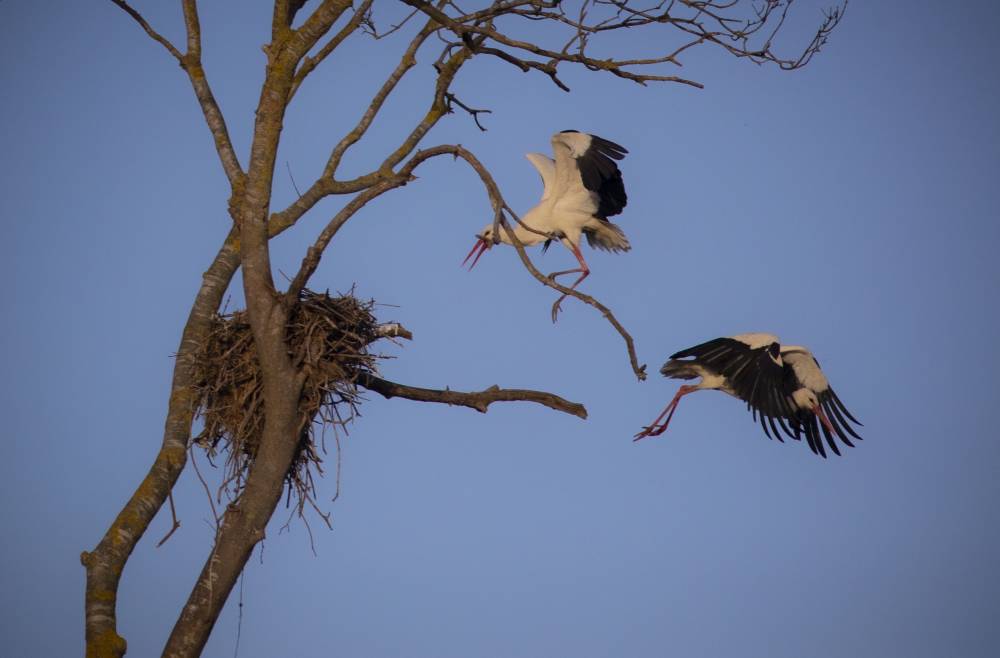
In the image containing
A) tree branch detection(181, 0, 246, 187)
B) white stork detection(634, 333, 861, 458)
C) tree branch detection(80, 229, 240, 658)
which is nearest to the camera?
tree branch detection(80, 229, 240, 658)

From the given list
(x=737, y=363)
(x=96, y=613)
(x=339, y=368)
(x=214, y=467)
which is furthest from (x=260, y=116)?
(x=737, y=363)

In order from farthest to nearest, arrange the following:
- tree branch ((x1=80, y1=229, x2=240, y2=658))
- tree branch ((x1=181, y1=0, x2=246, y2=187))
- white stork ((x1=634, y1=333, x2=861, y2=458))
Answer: white stork ((x1=634, y1=333, x2=861, y2=458)), tree branch ((x1=181, y1=0, x2=246, y2=187)), tree branch ((x1=80, y1=229, x2=240, y2=658))

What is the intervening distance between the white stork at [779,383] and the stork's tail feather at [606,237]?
5.11 ft

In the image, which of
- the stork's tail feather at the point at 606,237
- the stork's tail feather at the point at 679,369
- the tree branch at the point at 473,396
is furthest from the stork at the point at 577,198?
the tree branch at the point at 473,396

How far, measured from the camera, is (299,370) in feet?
23.2

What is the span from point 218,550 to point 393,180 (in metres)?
2.31

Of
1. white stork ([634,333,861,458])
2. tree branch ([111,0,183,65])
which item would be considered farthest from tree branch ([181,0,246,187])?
white stork ([634,333,861,458])

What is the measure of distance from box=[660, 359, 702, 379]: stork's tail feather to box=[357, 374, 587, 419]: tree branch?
379cm

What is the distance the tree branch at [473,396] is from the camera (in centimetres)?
730

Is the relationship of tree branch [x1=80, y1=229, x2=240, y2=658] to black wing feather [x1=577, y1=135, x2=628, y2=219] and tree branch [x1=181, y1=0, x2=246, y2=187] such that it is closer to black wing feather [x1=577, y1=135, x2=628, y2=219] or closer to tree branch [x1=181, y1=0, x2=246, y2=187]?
tree branch [x1=181, y1=0, x2=246, y2=187]

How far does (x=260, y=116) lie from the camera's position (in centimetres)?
726

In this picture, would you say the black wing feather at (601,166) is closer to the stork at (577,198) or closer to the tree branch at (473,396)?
the stork at (577,198)

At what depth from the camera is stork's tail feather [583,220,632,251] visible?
1163cm

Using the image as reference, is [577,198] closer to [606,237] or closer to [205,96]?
[606,237]
